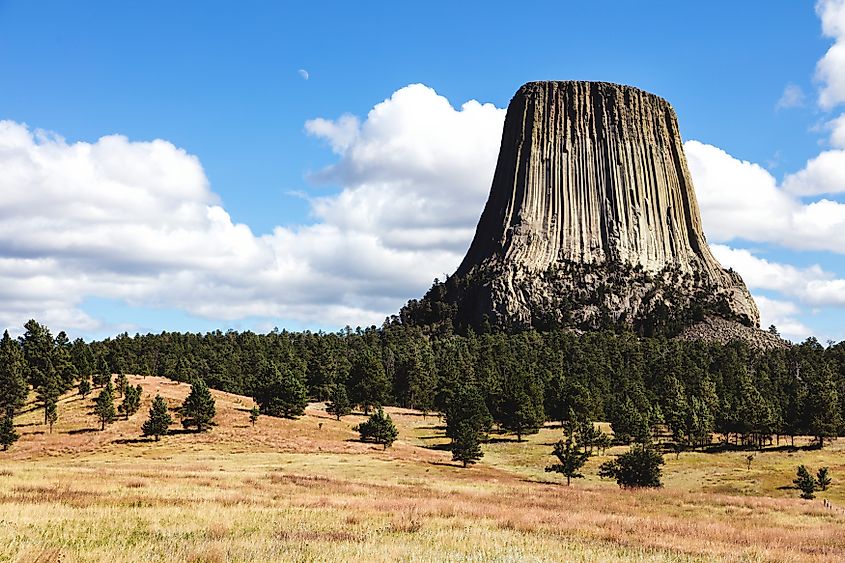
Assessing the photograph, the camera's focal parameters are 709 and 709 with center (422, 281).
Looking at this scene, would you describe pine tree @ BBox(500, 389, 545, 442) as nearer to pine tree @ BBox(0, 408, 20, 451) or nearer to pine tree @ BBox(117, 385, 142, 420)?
pine tree @ BBox(117, 385, 142, 420)

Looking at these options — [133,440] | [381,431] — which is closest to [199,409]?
[133,440]

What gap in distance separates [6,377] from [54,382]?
566cm

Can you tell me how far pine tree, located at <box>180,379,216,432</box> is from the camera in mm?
82938

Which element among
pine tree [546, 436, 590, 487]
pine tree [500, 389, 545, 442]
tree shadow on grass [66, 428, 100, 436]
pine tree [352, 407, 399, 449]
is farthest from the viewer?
pine tree [500, 389, 545, 442]

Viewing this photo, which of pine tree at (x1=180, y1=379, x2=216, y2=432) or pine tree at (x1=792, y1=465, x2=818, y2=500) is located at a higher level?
pine tree at (x1=180, y1=379, x2=216, y2=432)

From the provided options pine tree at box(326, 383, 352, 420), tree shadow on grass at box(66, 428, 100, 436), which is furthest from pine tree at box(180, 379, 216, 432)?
pine tree at box(326, 383, 352, 420)

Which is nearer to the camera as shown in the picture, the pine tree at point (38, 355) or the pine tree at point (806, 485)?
the pine tree at point (806, 485)

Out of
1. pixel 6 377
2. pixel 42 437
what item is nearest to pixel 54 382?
pixel 6 377

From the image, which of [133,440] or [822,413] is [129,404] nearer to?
[133,440]

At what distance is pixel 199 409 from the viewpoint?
83.2m

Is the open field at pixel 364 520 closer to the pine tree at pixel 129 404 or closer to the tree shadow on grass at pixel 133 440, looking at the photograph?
the tree shadow on grass at pixel 133 440

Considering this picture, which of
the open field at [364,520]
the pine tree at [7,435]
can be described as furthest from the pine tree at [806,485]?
the pine tree at [7,435]

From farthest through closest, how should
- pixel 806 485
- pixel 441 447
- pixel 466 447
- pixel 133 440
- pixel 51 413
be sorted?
pixel 441 447 → pixel 51 413 → pixel 133 440 → pixel 466 447 → pixel 806 485

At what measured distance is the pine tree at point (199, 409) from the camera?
272 feet
